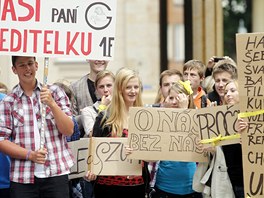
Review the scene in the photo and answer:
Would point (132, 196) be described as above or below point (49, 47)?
below

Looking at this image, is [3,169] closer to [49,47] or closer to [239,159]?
[49,47]

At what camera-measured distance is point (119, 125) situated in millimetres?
8430

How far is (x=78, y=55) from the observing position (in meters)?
8.06

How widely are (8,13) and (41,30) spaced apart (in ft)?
0.98

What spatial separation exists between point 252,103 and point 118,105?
1212mm

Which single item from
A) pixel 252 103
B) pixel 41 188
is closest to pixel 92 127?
pixel 41 188

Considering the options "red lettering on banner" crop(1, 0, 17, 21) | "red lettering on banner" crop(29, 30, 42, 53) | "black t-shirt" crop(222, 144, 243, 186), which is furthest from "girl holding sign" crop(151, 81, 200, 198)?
"red lettering on banner" crop(1, 0, 17, 21)

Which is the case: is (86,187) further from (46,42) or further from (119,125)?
(46,42)

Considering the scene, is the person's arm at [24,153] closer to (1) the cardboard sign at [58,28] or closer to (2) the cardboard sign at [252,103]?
(1) the cardboard sign at [58,28]

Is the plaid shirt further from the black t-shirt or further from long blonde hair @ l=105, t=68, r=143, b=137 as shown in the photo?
the black t-shirt

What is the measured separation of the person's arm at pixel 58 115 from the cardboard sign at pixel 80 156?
29.2 inches

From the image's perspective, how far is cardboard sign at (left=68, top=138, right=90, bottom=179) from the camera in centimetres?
859

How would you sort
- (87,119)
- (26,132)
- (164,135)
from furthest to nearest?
1. (87,119)
2. (164,135)
3. (26,132)

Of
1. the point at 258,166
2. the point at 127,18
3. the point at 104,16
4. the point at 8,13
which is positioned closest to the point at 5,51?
the point at 8,13
